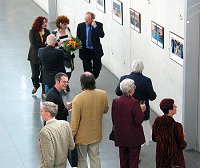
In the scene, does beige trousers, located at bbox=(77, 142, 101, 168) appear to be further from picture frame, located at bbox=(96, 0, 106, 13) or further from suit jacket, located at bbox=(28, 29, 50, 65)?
picture frame, located at bbox=(96, 0, 106, 13)

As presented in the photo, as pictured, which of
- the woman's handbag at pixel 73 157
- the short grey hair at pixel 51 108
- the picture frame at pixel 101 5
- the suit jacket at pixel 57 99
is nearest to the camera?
the short grey hair at pixel 51 108

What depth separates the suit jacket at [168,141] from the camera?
28.6 ft

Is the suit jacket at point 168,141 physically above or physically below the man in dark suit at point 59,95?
below

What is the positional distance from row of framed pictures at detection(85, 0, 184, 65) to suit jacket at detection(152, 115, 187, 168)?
8.61 ft

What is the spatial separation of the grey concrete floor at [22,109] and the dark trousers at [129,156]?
0.95 m

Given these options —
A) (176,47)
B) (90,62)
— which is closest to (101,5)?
(90,62)

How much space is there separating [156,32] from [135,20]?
1.25 metres

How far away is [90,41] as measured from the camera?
548 inches

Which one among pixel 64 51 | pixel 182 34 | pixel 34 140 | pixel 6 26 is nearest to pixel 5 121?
pixel 34 140

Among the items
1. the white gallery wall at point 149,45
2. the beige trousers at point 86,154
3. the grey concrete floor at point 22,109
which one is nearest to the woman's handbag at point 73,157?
the beige trousers at point 86,154

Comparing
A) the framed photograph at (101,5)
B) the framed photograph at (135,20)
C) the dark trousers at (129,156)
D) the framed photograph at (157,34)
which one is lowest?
the dark trousers at (129,156)

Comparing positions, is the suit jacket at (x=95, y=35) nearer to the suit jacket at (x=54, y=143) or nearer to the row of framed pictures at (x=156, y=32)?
the row of framed pictures at (x=156, y=32)

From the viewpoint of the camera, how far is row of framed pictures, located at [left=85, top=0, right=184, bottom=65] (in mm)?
11203

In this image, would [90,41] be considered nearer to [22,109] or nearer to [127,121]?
[22,109]
